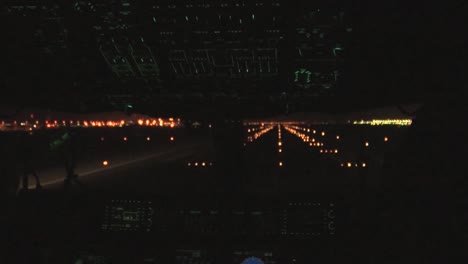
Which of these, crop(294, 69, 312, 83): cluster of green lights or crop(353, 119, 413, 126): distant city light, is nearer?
crop(294, 69, 312, 83): cluster of green lights

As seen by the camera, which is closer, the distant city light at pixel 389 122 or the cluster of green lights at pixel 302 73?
the cluster of green lights at pixel 302 73

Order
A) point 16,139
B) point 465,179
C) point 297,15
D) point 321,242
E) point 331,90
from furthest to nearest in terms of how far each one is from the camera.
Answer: point 16,139, point 331,90, point 321,242, point 465,179, point 297,15

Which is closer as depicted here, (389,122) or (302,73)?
(302,73)

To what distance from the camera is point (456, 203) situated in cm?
335

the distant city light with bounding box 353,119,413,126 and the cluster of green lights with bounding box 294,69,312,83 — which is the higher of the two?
the cluster of green lights with bounding box 294,69,312,83

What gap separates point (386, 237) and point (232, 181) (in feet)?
4.04

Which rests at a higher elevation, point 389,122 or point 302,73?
point 302,73

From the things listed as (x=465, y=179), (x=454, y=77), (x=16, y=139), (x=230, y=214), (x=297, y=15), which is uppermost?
(x=297, y=15)

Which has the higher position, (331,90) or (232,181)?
(331,90)

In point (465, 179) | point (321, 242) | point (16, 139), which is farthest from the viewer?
point (16, 139)

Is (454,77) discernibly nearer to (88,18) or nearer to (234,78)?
(234,78)

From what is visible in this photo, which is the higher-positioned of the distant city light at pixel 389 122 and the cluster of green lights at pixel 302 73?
the cluster of green lights at pixel 302 73

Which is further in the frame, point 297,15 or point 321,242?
point 321,242

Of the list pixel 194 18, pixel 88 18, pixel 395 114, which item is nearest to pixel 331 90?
pixel 395 114
